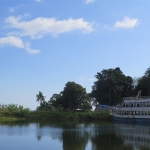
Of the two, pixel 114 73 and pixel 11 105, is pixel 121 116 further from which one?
pixel 11 105

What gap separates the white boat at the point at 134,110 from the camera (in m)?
73.2

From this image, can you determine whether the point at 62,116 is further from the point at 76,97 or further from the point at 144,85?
the point at 144,85

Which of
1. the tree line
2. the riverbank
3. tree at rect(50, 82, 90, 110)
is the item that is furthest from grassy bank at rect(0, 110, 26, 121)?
tree at rect(50, 82, 90, 110)

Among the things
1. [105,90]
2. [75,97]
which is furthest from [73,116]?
[105,90]

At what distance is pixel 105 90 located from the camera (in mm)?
98875

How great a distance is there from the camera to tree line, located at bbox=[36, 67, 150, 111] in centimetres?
9750

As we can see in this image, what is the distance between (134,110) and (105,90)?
22362 mm

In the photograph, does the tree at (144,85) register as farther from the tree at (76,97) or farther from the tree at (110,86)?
the tree at (76,97)

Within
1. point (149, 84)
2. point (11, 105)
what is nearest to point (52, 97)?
point (11, 105)

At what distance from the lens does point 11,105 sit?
95.6 m

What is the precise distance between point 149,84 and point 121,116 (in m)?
18.6

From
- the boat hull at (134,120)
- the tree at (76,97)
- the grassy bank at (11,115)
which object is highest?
the tree at (76,97)

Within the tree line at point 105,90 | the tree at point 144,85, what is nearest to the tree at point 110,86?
the tree line at point 105,90

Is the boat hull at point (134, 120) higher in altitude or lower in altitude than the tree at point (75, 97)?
lower
